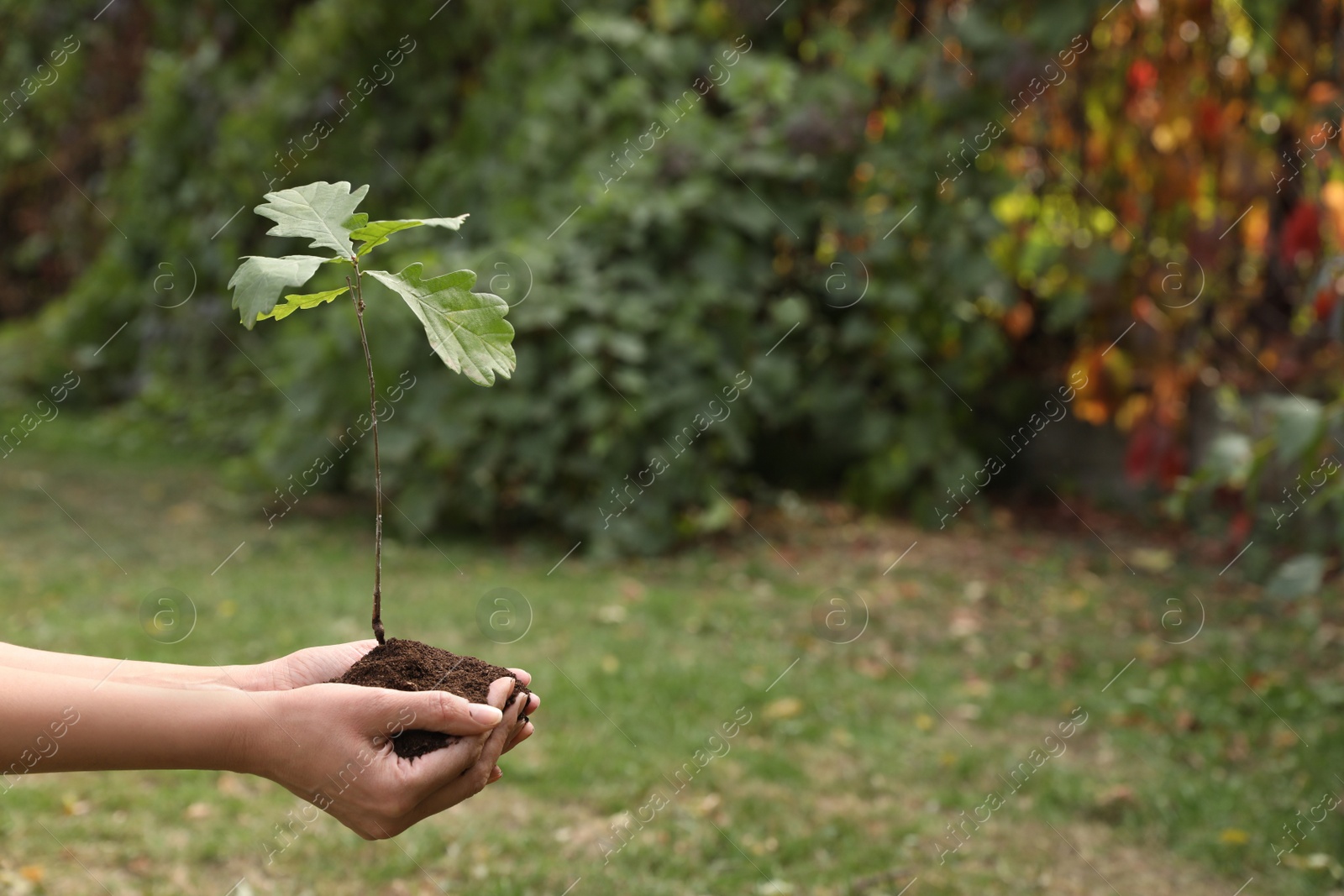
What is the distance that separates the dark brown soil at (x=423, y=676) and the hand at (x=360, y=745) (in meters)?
0.02

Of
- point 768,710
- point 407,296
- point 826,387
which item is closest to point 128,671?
point 407,296

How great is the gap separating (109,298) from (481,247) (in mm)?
4473

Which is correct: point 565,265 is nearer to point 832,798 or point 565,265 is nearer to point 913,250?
point 913,250

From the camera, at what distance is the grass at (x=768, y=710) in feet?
8.05

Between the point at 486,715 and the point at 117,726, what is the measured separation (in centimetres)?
40

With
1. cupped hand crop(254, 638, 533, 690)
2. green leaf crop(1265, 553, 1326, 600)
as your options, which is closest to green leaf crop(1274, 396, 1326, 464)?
green leaf crop(1265, 553, 1326, 600)

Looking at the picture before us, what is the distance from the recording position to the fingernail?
134cm

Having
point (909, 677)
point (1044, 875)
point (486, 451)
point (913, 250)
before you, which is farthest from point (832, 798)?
point (913, 250)

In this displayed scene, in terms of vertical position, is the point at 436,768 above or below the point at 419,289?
below

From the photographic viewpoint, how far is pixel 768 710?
327 cm

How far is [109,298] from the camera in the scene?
825cm

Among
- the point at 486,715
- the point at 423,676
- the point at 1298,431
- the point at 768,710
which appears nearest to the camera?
the point at 486,715

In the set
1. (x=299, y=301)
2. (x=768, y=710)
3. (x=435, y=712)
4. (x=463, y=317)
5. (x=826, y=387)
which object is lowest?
(x=826, y=387)

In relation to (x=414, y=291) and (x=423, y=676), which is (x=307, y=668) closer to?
(x=423, y=676)
